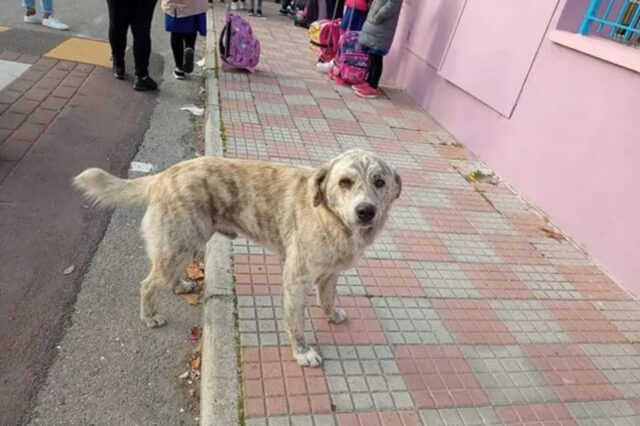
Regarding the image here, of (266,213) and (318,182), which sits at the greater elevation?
(318,182)

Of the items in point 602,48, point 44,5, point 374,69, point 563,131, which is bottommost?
Answer: point 44,5

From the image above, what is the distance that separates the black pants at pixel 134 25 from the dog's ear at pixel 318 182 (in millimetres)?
5274

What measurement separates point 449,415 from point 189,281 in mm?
2221

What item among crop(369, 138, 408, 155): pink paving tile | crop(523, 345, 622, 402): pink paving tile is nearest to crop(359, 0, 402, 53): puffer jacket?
crop(369, 138, 408, 155): pink paving tile

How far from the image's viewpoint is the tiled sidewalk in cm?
312

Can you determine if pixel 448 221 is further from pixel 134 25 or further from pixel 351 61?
pixel 134 25

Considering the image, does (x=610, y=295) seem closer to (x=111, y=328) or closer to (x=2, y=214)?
(x=111, y=328)

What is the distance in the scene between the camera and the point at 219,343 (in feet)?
10.6

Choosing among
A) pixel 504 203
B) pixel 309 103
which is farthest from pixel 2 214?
pixel 504 203

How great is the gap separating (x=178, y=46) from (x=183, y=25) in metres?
0.40

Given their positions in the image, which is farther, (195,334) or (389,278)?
(389,278)

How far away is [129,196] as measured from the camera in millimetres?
3238

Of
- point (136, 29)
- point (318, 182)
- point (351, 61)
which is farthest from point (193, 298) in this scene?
point (351, 61)

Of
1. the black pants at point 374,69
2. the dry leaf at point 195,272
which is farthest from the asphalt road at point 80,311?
the black pants at point 374,69
